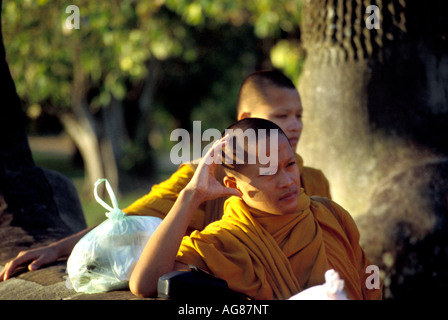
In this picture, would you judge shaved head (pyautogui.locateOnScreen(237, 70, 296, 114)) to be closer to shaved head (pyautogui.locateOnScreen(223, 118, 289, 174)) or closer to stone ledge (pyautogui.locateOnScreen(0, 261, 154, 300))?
shaved head (pyautogui.locateOnScreen(223, 118, 289, 174))

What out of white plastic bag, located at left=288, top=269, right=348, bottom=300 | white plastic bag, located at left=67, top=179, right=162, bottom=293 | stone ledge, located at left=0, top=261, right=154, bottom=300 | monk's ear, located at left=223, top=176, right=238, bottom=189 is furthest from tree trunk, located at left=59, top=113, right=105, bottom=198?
white plastic bag, located at left=288, top=269, right=348, bottom=300

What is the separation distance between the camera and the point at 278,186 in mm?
2562

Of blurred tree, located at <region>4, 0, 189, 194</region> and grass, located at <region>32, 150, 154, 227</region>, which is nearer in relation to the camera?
blurred tree, located at <region>4, 0, 189, 194</region>

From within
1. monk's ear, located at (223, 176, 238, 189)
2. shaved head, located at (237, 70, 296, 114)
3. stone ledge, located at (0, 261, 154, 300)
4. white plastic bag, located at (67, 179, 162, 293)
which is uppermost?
shaved head, located at (237, 70, 296, 114)

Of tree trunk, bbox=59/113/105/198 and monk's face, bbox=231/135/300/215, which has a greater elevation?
monk's face, bbox=231/135/300/215

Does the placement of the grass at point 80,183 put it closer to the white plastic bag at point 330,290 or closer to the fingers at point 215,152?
the fingers at point 215,152

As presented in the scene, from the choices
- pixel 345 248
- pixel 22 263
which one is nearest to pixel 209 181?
pixel 345 248

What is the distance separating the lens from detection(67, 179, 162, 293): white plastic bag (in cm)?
274

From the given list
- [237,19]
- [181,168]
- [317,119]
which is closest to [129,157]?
[237,19]

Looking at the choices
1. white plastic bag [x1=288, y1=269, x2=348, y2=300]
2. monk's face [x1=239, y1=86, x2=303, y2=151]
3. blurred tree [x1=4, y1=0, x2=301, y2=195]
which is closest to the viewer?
white plastic bag [x1=288, y1=269, x2=348, y2=300]

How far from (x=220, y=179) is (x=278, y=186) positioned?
2.66ft

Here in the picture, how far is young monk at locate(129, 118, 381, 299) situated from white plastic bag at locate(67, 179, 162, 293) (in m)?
0.25

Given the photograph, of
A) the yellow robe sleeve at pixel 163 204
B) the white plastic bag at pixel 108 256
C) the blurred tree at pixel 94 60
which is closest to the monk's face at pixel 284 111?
the yellow robe sleeve at pixel 163 204

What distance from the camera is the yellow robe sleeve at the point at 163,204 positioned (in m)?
3.26
